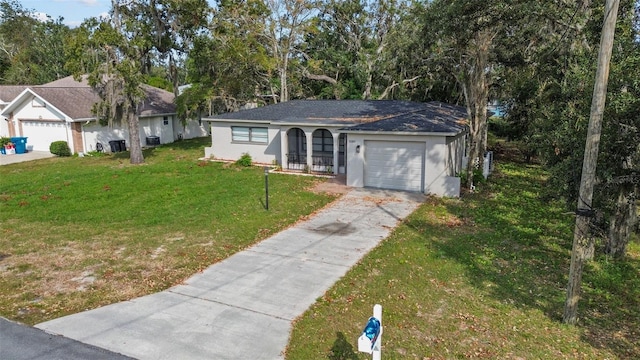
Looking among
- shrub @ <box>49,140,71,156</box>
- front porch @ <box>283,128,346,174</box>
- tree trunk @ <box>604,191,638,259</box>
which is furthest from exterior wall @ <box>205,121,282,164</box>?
tree trunk @ <box>604,191,638,259</box>

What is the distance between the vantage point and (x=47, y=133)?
26.6m

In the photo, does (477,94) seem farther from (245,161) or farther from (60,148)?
(60,148)

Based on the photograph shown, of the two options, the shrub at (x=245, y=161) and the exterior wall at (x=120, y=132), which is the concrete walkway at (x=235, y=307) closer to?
the shrub at (x=245, y=161)

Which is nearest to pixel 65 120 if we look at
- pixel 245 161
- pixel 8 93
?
pixel 8 93

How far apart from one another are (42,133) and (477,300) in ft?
91.3

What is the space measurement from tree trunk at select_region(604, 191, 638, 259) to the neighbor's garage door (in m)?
27.2

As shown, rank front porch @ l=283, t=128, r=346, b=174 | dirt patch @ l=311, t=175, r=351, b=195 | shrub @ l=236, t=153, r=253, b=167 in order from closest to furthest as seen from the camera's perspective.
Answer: dirt patch @ l=311, t=175, r=351, b=195
front porch @ l=283, t=128, r=346, b=174
shrub @ l=236, t=153, r=253, b=167

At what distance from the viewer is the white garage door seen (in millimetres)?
16219

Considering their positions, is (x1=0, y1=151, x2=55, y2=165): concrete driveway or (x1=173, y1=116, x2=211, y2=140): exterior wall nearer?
(x1=0, y1=151, x2=55, y2=165): concrete driveway

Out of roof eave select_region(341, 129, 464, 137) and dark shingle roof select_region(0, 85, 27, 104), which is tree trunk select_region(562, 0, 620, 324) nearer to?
roof eave select_region(341, 129, 464, 137)

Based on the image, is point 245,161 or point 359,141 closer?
point 359,141

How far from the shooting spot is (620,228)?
10.3m

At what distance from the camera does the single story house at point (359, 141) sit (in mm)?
15890

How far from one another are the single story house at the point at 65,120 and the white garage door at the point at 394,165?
1556cm
